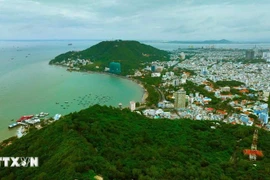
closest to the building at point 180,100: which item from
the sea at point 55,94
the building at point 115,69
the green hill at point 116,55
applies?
the sea at point 55,94

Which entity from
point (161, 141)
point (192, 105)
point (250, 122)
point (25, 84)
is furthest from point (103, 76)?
point (161, 141)

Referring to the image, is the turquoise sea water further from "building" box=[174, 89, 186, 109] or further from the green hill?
the green hill

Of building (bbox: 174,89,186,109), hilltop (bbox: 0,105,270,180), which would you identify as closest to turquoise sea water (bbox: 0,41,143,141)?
building (bbox: 174,89,186,109)

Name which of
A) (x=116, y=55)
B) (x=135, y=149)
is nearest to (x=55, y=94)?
(x=135, y=149)

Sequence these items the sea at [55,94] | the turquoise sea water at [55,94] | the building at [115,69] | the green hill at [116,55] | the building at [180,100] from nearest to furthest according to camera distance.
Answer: the sea at [55,94], the turquoise sea water at [55,94], the building at [180,100], the building at [115,69], the green hill at [116,55]

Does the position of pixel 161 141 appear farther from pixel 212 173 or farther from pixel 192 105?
pixel 192 105

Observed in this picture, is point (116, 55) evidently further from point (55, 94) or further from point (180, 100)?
point (180, 100)

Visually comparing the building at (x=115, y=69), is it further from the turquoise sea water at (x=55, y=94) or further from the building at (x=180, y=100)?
the building at (x=180, y=100)

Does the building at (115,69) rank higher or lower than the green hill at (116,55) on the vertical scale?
lower

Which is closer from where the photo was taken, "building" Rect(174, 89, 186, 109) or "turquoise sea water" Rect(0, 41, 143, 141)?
"turquoise sea water" Rect(0, 41, 143, 141)
